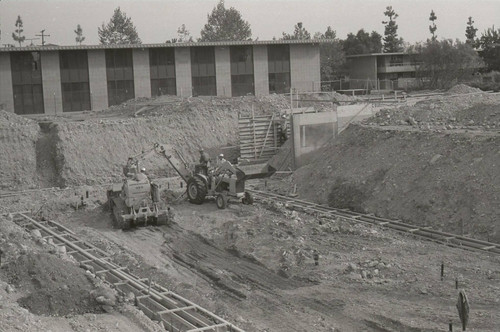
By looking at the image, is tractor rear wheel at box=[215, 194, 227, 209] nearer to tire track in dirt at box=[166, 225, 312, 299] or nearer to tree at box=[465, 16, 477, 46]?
tire track in dirt at box=[166, 225, 312, 299]

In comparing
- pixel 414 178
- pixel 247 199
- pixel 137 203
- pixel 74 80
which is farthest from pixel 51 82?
pixel 414 178

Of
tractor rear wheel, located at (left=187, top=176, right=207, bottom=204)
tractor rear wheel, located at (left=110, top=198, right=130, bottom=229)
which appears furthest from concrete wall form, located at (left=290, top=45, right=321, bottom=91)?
tractor rear wheel, located at (left=110, top=198, right=130, bottom=229)

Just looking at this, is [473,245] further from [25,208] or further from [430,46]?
[430,46]

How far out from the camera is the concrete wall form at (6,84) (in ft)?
157

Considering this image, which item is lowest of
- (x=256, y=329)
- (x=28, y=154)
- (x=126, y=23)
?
(x=256, y=329)

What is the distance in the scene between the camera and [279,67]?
5538 centimetres

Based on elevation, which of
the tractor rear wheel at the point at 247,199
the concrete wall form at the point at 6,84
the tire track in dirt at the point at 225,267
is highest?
the concrete wall form at the point at 6,84

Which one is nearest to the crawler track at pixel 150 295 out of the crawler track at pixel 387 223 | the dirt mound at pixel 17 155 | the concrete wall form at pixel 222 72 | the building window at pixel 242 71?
the crawler track at pixel 387 223

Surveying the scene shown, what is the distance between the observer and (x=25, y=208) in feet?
87.6

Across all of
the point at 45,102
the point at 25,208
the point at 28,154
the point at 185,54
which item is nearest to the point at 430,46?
the point at 185,54

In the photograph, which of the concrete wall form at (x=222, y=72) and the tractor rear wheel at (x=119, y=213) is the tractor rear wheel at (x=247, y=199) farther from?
the concrete wall form at (x=222, y=72)

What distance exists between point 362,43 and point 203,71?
147ft

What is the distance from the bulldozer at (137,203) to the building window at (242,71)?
3081 cm

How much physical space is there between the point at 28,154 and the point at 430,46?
1924 inches
